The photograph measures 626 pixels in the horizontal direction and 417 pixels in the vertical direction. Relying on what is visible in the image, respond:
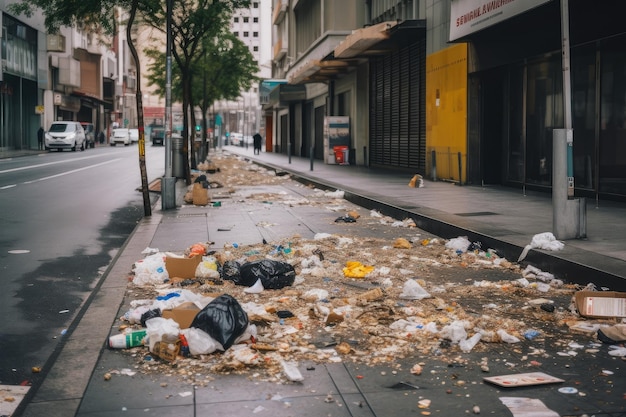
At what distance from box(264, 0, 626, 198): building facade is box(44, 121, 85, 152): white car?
2707cm

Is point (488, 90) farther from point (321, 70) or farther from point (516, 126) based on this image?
point (321, 70)

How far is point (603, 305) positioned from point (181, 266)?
12.5 feet

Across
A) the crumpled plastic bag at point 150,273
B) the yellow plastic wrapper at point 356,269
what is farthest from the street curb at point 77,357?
the yellow plastic wrapper at point 356,269

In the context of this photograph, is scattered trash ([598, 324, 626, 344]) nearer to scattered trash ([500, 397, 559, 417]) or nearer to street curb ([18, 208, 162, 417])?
scattered trash ([500, 397, 559, 417])

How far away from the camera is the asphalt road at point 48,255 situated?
219 inches

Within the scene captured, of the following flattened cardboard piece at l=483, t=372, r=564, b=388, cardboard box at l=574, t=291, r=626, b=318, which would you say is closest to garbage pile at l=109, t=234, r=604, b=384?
cardboard box at l=574, t=291, r=626, b=318

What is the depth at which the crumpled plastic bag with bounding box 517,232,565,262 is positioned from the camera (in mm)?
7875

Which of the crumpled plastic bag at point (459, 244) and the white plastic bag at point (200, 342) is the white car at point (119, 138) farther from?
the white plastic bag at point (200, 342)

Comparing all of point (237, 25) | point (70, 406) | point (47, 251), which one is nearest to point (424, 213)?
point (47, 251)

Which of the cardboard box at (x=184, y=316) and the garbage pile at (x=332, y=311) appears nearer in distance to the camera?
the garbage pile at (x=332, y=311)

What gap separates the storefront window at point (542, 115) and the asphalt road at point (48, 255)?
28.0ft

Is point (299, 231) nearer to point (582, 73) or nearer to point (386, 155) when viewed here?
point (582, 73)

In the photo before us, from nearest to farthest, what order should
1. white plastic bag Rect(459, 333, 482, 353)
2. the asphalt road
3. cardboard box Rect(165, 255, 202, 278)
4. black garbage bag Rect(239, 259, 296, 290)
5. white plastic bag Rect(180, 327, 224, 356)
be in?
white plastic bag Rect(180, 327, 224, 356), white plastic bag Rect(459, 333, 482, 353), the asphalt road, black garbage bag Rect(239, 259, 296, 290), cardboard box Rect(165, 255, 202, 278)

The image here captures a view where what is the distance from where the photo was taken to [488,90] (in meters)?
18.6
